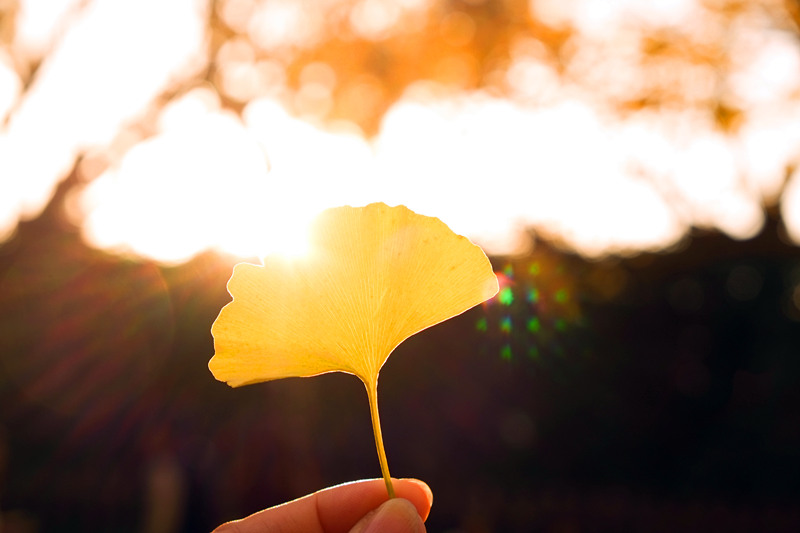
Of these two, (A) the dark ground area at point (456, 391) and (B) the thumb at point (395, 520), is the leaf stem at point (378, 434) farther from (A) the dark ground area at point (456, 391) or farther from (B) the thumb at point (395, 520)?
(A) the dark ground area at point (456, 391)

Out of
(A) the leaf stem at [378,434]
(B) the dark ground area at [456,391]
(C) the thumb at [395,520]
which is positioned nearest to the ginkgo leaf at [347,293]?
(A) the leaf stem at [378,434]

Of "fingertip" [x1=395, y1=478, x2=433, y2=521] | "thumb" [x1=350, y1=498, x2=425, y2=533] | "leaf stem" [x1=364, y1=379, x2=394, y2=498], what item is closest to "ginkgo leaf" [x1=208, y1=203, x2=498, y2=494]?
"leaf stem" [x1=364, y1=379, x2=394, y2=498]

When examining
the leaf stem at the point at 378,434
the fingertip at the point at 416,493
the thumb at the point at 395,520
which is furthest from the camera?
the fingertip at the point at 416,493

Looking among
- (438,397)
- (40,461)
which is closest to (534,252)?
(438,397)

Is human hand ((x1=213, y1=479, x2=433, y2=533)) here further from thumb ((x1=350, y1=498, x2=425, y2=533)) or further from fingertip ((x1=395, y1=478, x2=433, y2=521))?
thumb ((x1=350, y1=498, x2=425, y2=533))

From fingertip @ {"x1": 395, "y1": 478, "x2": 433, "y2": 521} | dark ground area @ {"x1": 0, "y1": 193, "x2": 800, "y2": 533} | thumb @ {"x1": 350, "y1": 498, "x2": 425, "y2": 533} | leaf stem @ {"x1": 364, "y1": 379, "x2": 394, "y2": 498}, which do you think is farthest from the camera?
dark ground area @ {"x1": 0, "y1": 193, "x2": 800, "y2": 533}

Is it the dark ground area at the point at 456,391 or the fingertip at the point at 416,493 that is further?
the dark ground area at the point at 456,391

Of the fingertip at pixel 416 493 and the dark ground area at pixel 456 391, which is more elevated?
the fingertip at pixel 416 493
